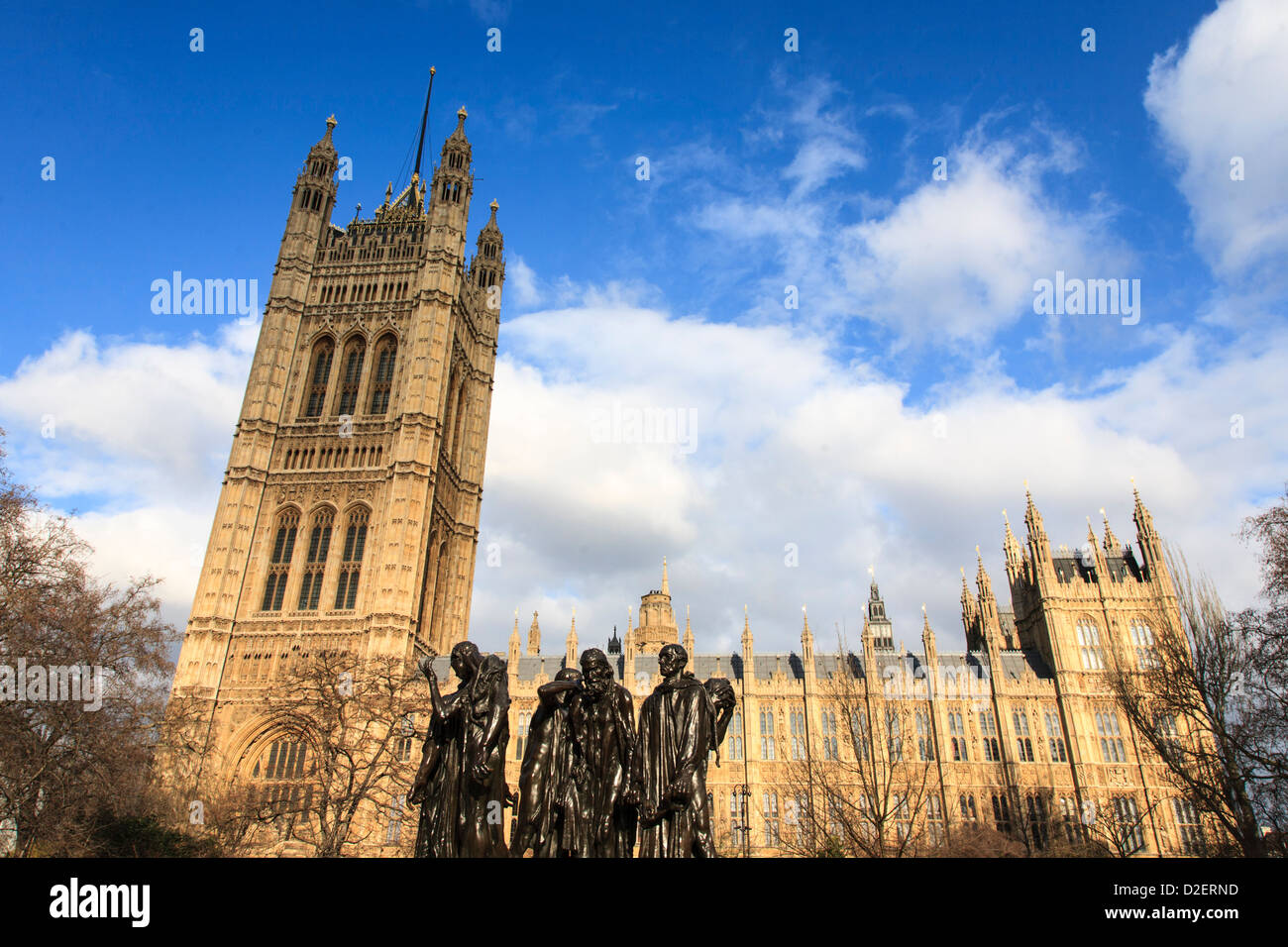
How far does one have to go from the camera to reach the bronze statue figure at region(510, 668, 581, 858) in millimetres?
8422

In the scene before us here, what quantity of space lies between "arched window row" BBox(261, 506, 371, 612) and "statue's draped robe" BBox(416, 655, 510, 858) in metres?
39.2

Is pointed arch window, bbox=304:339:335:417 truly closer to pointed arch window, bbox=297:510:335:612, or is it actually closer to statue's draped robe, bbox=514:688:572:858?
pointed arch window, bbox=297:510:335:612

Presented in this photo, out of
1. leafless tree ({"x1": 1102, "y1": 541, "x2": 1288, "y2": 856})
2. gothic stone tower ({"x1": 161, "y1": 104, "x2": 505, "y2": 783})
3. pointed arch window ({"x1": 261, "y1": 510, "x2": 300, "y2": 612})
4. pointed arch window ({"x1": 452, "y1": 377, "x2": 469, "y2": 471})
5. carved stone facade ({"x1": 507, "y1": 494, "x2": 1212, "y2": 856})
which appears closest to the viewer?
leafless tree ({"x1": 1102, "y1": 541, "x2": 1288, "y2": 856})

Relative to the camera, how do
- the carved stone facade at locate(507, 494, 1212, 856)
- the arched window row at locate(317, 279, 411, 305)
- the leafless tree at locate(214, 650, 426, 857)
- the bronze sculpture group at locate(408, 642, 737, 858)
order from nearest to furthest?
the bronze sculpture group at locate(408, 642, 737, 858) < the leafless tree at locate(214, 650, 426, 857) < the carved stone facade at locate(507, 494, 1212, 856) < the arched window row at locate(317, 279, 411, 305)

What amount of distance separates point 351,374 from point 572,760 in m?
48.8

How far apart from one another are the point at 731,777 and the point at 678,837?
35.6 metres

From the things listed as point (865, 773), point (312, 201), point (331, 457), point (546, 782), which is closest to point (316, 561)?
point (331, 457)

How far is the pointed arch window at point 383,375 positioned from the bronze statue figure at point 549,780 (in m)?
45.5

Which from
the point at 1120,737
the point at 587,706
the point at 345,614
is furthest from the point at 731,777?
the point at 587,706

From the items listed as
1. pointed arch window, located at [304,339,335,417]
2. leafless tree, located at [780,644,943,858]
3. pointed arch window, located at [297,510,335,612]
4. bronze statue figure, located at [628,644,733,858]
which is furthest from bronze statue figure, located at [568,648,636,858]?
pointed arch window, located at [304,339,335,417]

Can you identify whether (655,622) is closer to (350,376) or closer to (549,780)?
(350,376)

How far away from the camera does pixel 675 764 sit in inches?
316

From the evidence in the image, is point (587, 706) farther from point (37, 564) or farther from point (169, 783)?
point (169, 783)
